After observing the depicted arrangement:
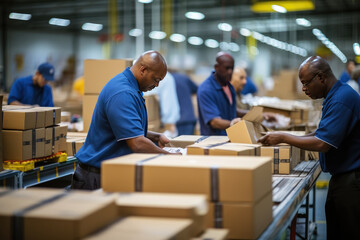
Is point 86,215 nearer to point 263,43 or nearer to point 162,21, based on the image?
point 162,21

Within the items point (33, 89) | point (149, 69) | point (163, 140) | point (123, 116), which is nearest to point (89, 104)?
point (33, 89)

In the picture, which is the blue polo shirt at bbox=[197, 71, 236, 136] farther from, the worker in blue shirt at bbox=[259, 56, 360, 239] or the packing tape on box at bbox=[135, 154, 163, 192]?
the packing tape on box at bbox=[135, 154, 163, 192]

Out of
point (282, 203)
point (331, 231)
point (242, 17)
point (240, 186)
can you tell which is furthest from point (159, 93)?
point (242, 17)

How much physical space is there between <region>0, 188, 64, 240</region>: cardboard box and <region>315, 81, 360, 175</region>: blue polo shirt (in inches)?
77.7

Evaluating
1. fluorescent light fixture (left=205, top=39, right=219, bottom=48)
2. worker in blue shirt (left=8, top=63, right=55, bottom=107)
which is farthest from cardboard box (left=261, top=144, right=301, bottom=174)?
fluorescent light fixture (left=205, top=39, right=219, bottom=48)

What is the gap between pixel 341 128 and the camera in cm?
319

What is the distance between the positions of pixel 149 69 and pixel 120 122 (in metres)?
0.49

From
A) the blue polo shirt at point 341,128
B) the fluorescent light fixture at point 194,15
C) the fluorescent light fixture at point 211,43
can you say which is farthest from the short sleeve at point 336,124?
the fluorescent light fixture at point 211,43

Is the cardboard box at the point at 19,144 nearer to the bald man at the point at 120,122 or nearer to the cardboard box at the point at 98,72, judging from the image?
the bald man at the point at 120,122

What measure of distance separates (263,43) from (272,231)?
960 inches

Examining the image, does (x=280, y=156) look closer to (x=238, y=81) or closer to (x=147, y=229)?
(x=147, y=229)

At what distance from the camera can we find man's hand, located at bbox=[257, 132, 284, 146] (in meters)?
3.50

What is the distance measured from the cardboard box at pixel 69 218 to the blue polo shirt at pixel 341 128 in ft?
6.17

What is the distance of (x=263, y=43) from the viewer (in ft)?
85.1
